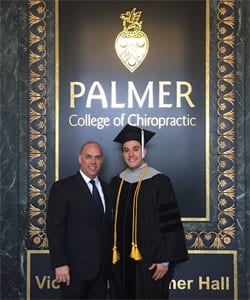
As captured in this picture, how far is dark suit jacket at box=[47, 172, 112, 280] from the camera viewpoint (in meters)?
4.12

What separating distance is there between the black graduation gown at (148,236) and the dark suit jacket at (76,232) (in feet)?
0.91

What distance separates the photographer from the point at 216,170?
500 cm

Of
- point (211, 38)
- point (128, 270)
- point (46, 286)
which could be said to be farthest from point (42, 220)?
point (211, 38)

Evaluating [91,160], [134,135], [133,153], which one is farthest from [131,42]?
[91,160]

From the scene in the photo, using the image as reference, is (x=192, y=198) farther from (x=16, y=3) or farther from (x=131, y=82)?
(x=16, y=3)

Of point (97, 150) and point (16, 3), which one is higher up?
point (16, 3)

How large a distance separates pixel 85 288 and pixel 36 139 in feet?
4.71

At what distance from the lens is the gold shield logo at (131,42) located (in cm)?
504

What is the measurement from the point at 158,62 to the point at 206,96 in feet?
1.66

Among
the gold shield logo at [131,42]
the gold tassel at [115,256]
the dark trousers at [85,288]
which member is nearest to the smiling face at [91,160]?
the gold tassel at [115,256]

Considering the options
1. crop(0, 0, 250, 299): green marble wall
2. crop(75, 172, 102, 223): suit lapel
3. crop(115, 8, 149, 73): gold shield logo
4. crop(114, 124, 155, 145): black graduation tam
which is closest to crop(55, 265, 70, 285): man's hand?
crop(75, 172, 102, 223): suit lapel

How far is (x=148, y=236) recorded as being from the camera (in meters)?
4.41

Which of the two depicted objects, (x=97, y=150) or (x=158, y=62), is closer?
(x=97, y=150)

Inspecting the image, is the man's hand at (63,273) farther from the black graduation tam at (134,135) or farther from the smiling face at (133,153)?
the black graduation tam at (134,135)
